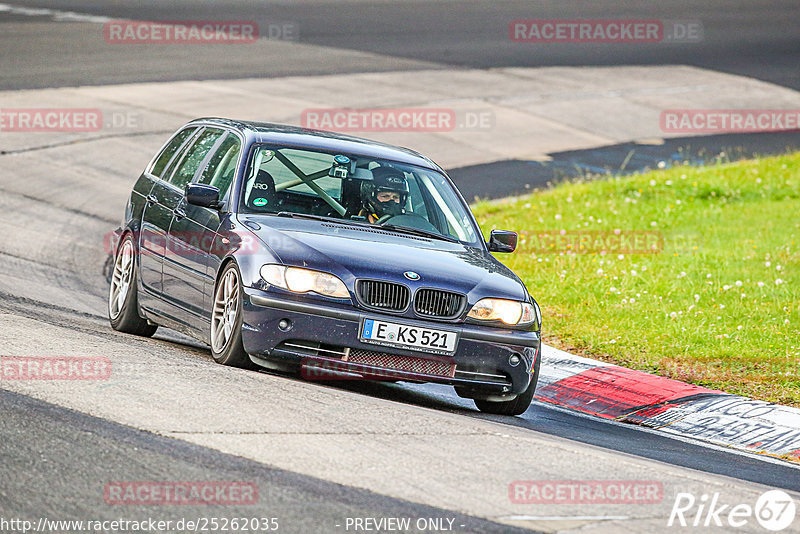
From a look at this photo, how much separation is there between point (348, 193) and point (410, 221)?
0.47 m

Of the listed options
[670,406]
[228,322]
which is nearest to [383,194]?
[228,322]

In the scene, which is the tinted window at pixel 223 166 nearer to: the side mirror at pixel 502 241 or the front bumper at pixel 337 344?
the front bumper at pixel 337 344

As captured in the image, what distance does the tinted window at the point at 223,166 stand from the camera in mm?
8945

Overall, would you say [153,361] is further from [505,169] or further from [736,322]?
[505,169]

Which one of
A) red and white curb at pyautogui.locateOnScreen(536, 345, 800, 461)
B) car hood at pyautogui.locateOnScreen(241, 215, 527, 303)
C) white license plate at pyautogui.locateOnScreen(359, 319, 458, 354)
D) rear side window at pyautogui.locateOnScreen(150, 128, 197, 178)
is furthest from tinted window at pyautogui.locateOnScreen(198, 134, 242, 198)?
red and white curb at pyautogui.locateOnScreen(536, 345, 800, 461)

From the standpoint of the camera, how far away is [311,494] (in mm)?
5422

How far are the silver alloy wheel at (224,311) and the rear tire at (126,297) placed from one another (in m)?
1.59

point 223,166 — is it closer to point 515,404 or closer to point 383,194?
point 383,194

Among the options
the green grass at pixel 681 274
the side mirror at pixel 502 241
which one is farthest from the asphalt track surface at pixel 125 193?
the green grass at pixel 681 274

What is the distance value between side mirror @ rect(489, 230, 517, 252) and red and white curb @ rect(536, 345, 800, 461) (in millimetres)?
1226

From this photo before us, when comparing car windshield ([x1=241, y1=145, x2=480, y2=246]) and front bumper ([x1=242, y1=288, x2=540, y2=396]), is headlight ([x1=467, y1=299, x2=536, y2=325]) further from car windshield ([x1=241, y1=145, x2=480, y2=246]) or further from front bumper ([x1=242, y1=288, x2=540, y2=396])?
car windshield ([x1=241, y1=145, x2=480, y2=246])

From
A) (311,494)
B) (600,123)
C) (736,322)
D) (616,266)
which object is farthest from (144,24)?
(311,494)

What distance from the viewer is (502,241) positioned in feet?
30.3

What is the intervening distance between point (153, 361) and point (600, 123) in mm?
18749
